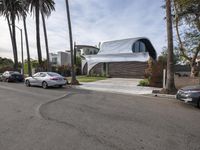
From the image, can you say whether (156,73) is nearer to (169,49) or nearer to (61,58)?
(169,49)

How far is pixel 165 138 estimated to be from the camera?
16.1 ft

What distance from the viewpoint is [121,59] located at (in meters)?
29.3

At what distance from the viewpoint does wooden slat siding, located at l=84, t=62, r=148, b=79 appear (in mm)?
27520

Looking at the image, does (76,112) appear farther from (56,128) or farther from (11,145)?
(11,145)

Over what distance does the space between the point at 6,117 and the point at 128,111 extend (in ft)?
14.1

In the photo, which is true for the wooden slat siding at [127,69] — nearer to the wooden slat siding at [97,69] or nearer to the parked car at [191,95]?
the wooden slat siding at [97,69]

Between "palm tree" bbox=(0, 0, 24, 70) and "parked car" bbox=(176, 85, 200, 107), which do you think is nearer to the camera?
"parked car" bbox=(176, 85, 200, 107)

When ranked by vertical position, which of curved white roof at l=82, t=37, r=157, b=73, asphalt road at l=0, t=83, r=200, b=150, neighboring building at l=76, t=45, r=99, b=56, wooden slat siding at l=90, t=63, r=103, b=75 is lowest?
asphalt road at l=0, t=83, r=200, b=150

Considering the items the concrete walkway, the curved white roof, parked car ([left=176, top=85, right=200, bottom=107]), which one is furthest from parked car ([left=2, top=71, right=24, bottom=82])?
parked car ([left=176, top=85, right=200, bottom=107])

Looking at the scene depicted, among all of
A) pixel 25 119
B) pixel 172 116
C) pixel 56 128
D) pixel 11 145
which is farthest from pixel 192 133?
pixel 25 119

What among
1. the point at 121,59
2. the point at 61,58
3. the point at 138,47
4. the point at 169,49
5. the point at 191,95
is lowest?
the point at 191,95

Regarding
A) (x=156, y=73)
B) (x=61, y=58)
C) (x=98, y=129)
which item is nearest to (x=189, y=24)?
(x=156, y=73)

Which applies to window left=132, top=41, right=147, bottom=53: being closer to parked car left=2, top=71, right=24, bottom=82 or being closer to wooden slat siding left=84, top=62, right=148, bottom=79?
wooden slat siding left=84, top=62, right=148, bottom=79

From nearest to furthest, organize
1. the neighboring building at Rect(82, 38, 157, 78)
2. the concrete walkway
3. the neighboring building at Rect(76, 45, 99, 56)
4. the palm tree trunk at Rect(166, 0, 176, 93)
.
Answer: the palm tree trunk at Rect(166, 0, 176, 93)
the concrete walkway
the neighboring building at Rect(82, 38, 157, 78)
the neighboring building at Rect(76, 45, 99, 56)
